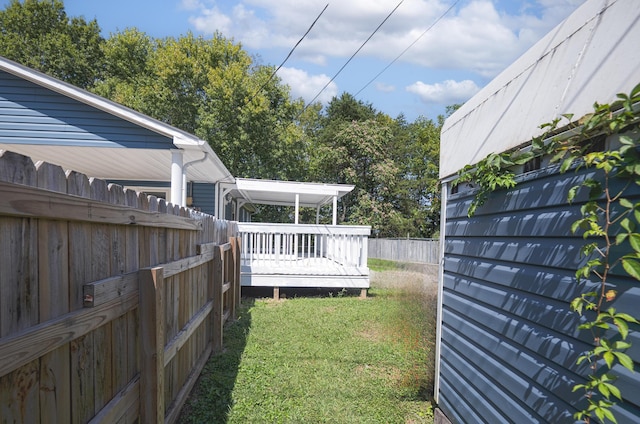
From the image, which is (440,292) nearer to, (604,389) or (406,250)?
(604,389)

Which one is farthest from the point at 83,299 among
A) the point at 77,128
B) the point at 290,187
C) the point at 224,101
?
the point at 224,101

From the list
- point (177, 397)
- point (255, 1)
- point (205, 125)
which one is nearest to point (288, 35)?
point (255, 1)

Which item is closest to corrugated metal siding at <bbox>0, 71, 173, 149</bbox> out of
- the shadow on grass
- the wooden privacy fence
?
the shadow on grass

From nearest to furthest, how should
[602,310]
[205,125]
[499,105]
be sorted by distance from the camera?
[602,310] < [499,105] < [205,125]

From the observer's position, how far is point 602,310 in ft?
5.44

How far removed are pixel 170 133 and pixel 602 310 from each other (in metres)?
6.97

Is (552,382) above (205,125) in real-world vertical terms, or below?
below

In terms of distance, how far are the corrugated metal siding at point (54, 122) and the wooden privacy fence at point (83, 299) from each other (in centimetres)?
480

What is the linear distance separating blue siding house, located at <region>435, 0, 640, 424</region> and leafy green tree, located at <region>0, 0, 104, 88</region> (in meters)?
28.7

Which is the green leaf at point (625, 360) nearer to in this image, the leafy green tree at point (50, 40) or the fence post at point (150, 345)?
the fence post at point (150, 345)

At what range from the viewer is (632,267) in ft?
4.59

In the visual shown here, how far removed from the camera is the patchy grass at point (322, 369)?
144 inches

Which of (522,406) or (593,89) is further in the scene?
(522,406)

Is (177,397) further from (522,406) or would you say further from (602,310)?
(602,310)
